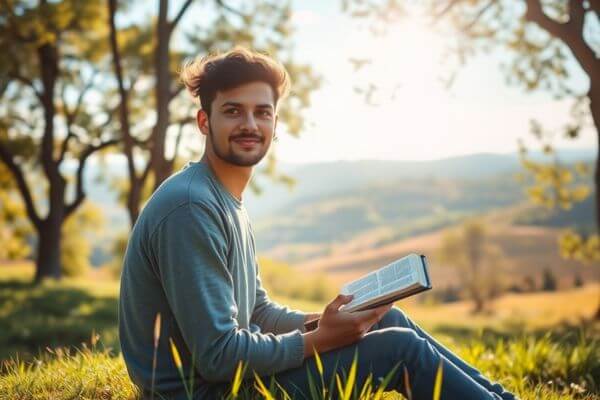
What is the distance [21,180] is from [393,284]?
60.2 ft

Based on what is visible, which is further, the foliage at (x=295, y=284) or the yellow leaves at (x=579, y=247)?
the foliage at (x=295, y=284)

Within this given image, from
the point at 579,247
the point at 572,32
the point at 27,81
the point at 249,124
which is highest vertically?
the point at 27,81

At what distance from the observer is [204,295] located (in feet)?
8.39

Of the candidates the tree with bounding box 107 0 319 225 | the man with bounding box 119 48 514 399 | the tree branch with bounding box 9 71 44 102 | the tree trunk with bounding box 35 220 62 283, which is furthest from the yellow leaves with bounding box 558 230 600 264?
the man with bounding box 119 48 514 399

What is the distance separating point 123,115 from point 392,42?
18.2ft

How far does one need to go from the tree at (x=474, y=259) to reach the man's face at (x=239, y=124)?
63787mm

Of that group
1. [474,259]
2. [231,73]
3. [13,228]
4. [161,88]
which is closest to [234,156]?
[231,73]

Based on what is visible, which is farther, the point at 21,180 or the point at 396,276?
the point at 21,180

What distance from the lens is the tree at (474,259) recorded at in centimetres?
6381

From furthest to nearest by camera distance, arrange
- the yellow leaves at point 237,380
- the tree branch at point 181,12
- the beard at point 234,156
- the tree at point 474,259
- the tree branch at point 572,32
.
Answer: the tree at point 474,259 → the tree branch at point 181,12 → the tree branch at point 572,32 → the beard at point 234,156 → the yellow leaves at point 237,380

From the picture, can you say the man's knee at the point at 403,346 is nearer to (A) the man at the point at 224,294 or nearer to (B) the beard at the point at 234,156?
(A) the man at the point at 224,294

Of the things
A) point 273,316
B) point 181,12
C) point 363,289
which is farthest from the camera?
point 181,12

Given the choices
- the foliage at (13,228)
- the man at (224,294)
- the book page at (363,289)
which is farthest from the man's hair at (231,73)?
the foliage at (13,228)

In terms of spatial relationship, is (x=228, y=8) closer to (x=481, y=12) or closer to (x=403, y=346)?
(x=481, y=12)
